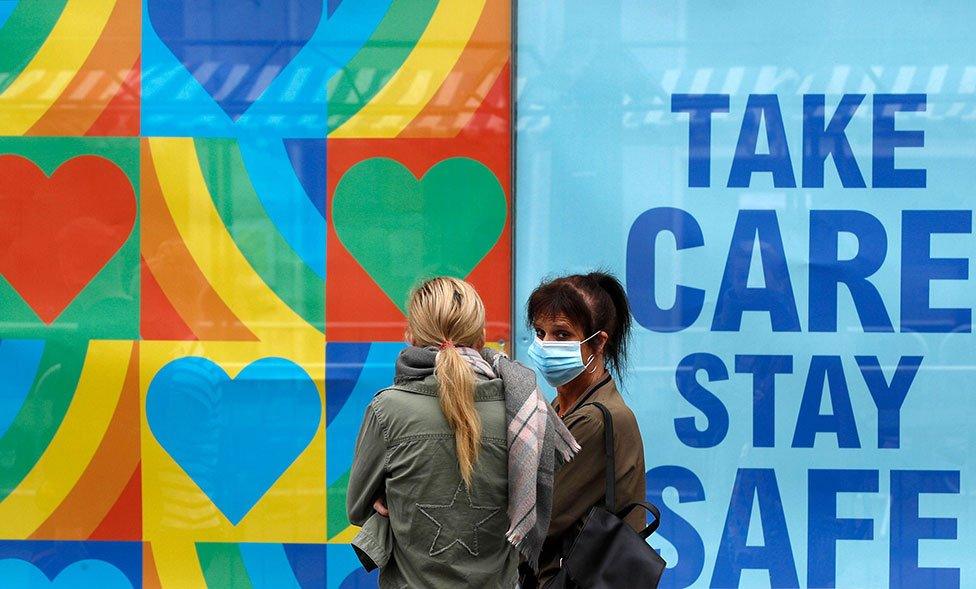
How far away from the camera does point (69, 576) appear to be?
16.0 ft

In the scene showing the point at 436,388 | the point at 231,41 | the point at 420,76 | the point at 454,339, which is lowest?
the point at 436,388

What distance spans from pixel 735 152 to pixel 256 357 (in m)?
2.30

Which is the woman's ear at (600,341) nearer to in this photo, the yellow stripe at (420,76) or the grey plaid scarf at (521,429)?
the grey plaid scarf at (521,429)

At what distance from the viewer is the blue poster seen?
4707mm

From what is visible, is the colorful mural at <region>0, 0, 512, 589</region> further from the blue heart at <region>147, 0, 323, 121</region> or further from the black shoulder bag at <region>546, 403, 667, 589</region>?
the black shoulder bag at <region>546, 403, 667, 589</region>

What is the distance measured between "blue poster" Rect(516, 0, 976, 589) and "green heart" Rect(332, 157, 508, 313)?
0.17m

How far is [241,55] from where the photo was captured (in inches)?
189

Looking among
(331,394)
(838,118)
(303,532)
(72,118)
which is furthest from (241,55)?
(838,118)

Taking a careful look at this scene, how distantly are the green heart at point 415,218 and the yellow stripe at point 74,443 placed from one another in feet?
3.78

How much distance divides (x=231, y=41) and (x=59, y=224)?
3.71ft

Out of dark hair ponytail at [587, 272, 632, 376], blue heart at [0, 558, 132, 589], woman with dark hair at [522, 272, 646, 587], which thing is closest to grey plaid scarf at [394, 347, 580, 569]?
woman with dark hair at [522, 272, 646, 587]

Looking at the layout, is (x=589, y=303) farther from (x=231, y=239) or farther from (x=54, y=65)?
(x=54, y=65)

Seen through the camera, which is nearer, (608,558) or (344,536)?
(608,558)

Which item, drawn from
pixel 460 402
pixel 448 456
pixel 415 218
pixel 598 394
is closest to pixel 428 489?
pixel 448 456
